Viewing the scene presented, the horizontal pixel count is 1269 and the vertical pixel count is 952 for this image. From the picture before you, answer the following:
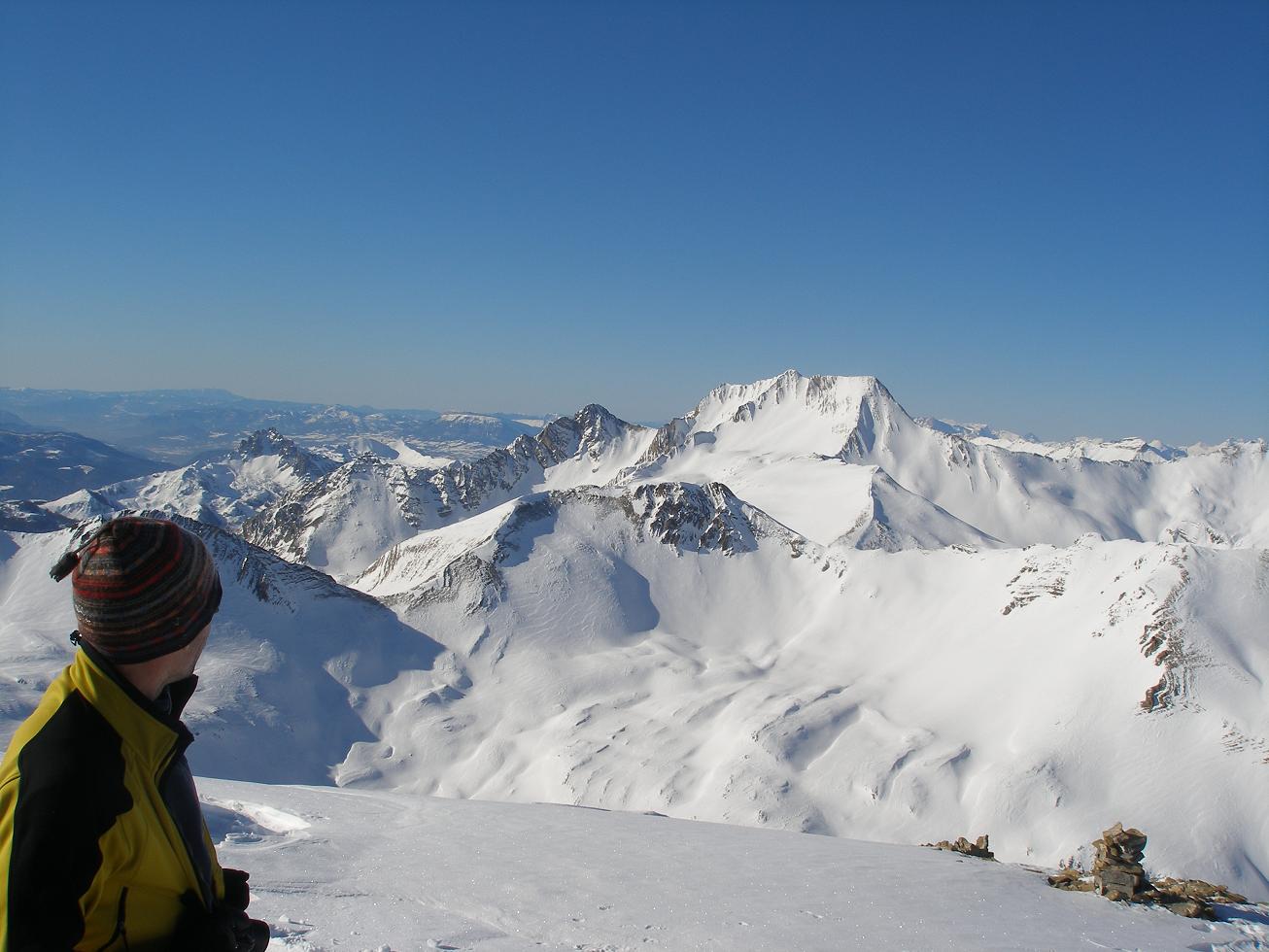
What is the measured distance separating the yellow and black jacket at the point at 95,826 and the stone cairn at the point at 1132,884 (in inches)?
871

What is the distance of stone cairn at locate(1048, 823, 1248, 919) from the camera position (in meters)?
18.7

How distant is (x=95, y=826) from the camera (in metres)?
3.39

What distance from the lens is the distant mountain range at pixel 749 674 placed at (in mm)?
60719

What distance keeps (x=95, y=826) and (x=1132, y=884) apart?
78.7ft

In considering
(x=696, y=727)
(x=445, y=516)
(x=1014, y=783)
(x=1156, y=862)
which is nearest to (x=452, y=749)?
Answer: (x=696, y=727)

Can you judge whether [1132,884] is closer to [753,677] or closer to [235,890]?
[235,890]

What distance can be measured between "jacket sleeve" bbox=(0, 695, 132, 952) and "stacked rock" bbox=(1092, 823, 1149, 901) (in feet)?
74.5

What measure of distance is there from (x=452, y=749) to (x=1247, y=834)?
68.9 metres

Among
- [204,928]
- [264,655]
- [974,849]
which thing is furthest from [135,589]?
[264,655]

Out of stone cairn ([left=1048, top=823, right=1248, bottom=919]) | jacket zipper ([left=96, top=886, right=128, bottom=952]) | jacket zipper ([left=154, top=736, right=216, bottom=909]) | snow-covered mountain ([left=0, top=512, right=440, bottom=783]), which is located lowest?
snow-covered mountain ([left=0, top=512, right=440, bottom=783])

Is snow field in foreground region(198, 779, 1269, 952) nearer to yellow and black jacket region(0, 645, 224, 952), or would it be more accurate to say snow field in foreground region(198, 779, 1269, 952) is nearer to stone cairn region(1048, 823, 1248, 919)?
stone cairn region(1048, 823, 1248, 919)

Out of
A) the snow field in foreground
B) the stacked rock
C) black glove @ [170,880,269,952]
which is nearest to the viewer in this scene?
black glove @ [170,880,269,952]

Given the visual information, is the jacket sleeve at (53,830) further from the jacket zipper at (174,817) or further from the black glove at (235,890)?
the black glove at (235,890)

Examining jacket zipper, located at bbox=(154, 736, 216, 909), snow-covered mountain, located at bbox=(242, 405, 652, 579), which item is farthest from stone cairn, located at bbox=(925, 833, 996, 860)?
snow-covered mountain, located at bbox=(242, 405, 652, 579)
